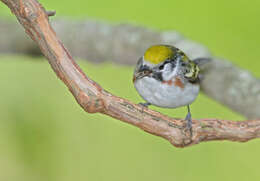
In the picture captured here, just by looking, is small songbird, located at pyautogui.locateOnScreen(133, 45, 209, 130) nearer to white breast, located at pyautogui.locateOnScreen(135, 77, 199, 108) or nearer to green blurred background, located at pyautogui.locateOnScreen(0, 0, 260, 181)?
white breast, located at pyautogui.locateOnScreen(135, 77, 199, 108)

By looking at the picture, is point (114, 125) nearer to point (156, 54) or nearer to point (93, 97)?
point (156, 54)

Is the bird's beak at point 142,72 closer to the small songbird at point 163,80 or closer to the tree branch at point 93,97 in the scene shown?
the small songbird at point 163,80

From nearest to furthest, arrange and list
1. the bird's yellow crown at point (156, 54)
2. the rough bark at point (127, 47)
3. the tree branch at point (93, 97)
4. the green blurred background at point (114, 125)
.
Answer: the tree branch at point (93, 97)
the bird's yellow crown at point (156, 54)
the rough bark at point (127, 47)
the green blurred background at point (114, 125)

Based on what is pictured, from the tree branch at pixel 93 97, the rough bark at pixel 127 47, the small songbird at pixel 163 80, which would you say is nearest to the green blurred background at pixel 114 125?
the rough bark at pixel 127 47

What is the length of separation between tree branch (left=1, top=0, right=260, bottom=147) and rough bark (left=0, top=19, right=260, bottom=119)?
809 mm

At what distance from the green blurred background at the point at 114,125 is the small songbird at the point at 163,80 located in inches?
32.8

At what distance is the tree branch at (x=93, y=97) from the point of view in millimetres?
1658

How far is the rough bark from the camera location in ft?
8.94

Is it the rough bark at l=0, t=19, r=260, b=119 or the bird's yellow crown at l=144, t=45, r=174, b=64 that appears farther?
the rough bark at l=0, t=19, r=260, b=119

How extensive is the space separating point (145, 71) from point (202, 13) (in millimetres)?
1121

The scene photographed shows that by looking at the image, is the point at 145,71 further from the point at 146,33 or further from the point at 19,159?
the point at 19,159

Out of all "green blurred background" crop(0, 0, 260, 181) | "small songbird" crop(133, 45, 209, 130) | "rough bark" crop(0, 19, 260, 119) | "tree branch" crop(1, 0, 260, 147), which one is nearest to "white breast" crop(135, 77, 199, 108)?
"small songbird" crop(133, 45, 209, 130)

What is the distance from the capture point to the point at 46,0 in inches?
125

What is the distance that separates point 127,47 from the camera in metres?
3.21
